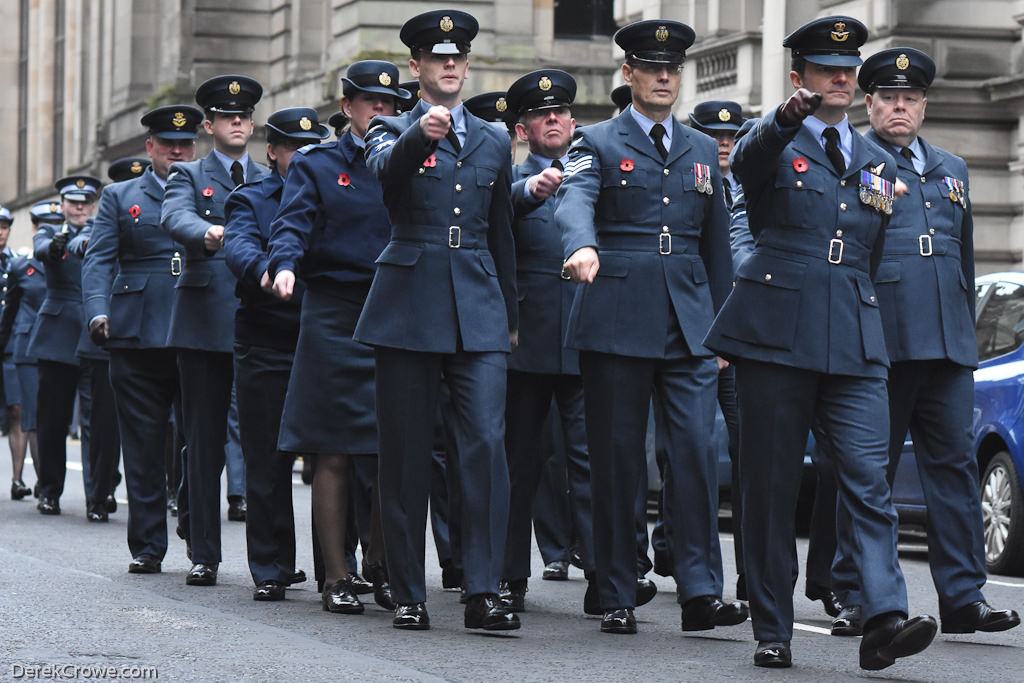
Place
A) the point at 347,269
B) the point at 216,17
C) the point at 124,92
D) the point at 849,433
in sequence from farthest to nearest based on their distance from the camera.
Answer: the point at 124,92 → the point at 216,17 → the point at 347,269 → the point at 849,433

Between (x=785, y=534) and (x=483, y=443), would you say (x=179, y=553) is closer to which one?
(x=483, y=443)

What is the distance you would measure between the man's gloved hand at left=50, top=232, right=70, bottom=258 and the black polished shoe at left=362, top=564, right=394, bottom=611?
21.0ft

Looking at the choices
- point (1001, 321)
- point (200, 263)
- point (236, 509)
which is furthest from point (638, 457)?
point (236, 509)

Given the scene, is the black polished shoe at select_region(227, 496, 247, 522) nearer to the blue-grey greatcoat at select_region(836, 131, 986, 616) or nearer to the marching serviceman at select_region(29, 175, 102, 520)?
the marching serviceman at select_region(29, 175, 102, 520)

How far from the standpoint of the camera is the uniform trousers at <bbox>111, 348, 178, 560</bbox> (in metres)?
10.6

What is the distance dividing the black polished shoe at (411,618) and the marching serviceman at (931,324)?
155cm

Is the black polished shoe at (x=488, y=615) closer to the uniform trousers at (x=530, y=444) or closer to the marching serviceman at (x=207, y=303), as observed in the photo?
the uniform trousers at (x=530, y=444)

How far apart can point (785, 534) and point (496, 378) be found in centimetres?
132

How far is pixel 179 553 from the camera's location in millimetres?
11789

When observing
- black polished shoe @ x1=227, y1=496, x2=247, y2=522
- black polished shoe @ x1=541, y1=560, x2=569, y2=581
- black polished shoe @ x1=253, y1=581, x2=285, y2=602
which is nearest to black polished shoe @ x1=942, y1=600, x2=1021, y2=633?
black polished shoe @ x1=253, y1=581, x2=285, y2=602

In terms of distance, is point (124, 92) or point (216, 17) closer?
point (216, 17)

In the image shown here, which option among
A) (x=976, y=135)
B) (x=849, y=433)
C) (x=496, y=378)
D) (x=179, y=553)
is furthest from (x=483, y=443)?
(x=976, y=135)

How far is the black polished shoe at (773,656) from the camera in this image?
7.50 metres

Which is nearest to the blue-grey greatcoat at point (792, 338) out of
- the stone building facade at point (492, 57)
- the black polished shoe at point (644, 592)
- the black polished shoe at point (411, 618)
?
the black polished shoe at point (411, 618)
